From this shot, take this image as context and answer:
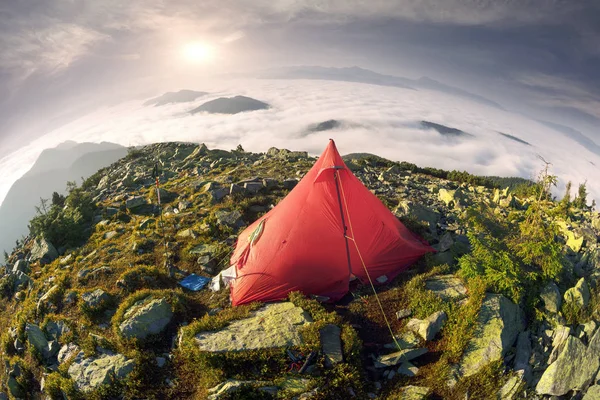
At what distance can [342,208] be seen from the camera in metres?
10.7

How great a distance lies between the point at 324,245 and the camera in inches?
405

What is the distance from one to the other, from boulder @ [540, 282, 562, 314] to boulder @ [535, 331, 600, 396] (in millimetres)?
1174

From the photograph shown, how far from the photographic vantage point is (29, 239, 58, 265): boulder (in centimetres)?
1506

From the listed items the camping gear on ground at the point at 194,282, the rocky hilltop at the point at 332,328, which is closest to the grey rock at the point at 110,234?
the rocky hilltop at the point at 332,328

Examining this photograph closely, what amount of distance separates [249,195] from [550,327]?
13.9m

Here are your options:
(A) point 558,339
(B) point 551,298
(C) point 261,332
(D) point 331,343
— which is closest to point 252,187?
(C) point 261,332

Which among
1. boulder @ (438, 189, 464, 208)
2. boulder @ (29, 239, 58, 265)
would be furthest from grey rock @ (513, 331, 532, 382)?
boulder @ (29, 239, 58, 265)

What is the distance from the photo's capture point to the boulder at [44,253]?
49.4 feet

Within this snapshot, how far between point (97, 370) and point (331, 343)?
5.82 meters

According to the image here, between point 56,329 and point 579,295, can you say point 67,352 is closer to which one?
point 56,329

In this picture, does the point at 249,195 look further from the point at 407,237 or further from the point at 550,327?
the point at 550,327

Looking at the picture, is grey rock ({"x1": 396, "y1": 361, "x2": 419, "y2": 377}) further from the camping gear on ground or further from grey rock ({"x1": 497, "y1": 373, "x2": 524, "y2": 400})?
the camping gear on ground

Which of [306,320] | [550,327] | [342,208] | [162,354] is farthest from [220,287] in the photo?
[550,327]

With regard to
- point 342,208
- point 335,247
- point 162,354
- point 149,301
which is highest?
point 342,208
